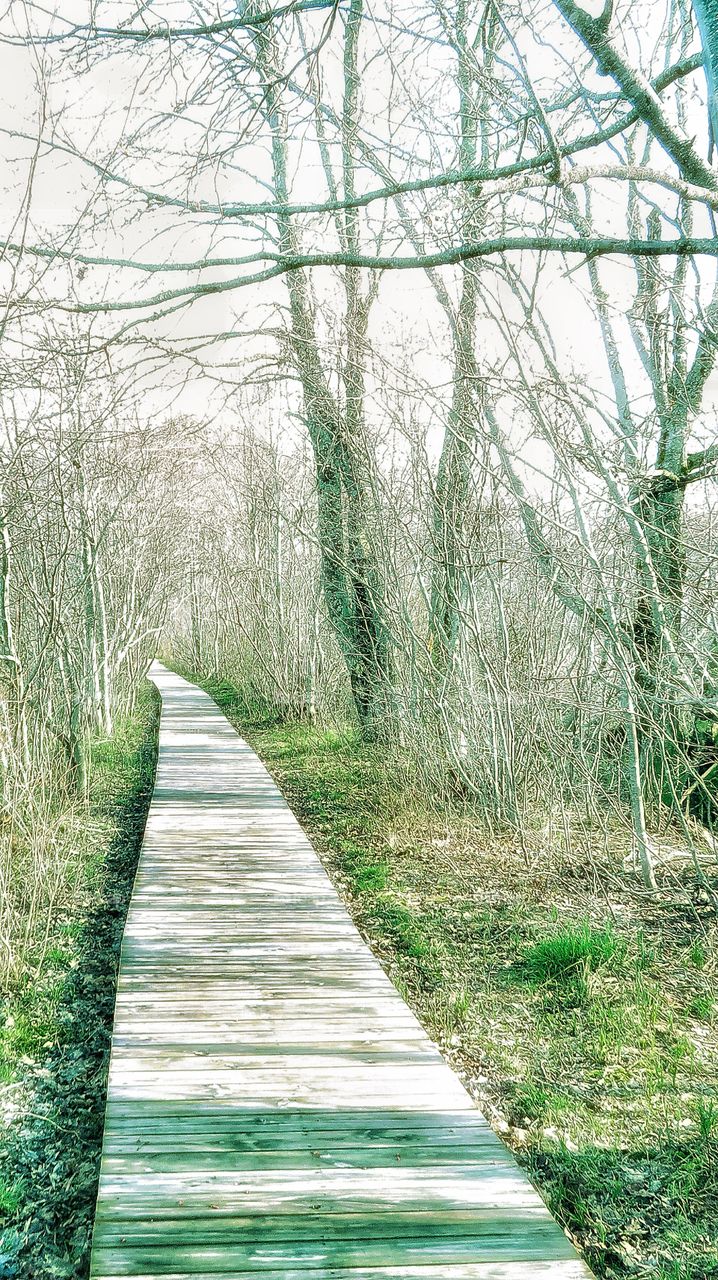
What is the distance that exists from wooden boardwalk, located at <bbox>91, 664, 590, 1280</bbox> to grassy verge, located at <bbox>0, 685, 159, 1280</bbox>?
1.38ft

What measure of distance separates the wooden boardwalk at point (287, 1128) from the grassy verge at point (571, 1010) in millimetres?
417

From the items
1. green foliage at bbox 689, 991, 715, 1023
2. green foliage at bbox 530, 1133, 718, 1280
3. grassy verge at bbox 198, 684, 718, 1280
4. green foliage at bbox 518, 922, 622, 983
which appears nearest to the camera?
green foliage at bbox 530, 1133, 718, 1280

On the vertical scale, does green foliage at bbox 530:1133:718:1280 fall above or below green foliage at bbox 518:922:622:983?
below

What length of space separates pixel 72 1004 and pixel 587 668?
353 cm

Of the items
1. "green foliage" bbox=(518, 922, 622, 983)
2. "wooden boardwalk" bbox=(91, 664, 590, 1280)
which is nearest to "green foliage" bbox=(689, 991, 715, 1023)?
"green foliage" bbox=(518, 922, 622, 983)

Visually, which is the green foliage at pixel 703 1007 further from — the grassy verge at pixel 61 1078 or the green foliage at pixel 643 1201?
the grassy verge at pixel 61 1078

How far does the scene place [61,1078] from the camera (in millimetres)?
3729

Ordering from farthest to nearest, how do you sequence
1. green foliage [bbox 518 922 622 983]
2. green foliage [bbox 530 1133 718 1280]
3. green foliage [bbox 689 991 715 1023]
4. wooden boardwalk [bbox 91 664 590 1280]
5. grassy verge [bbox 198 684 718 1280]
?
green foliage [bbox 518 922 622 983] < green foliage [bbox 689 991 715 1023] < grassy verge [bbox 198 684 718 1280] < green foliage [bbox 530 1133 718 1280] < wooden boardwalk [bbox 91 664 590 1280]

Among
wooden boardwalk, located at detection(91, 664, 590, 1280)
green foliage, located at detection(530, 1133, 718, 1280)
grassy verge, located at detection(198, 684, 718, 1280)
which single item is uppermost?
wooden boardwalk, located at detection(91, 664, 590, 1280)

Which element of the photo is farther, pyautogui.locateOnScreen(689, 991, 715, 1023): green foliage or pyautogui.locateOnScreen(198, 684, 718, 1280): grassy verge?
pyautogui.locateOnScreen(689, 991, 715, 1023): green foliage

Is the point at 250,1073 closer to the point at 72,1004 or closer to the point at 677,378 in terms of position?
the point at 72,1004

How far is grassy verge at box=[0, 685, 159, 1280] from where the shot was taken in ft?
9.06

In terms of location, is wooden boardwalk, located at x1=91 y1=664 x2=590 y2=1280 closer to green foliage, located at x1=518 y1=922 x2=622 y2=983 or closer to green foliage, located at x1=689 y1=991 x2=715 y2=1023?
green foliage, located at x1=518 y1=922 x2=622 y2=983

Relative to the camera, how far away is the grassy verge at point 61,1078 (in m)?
2.76
